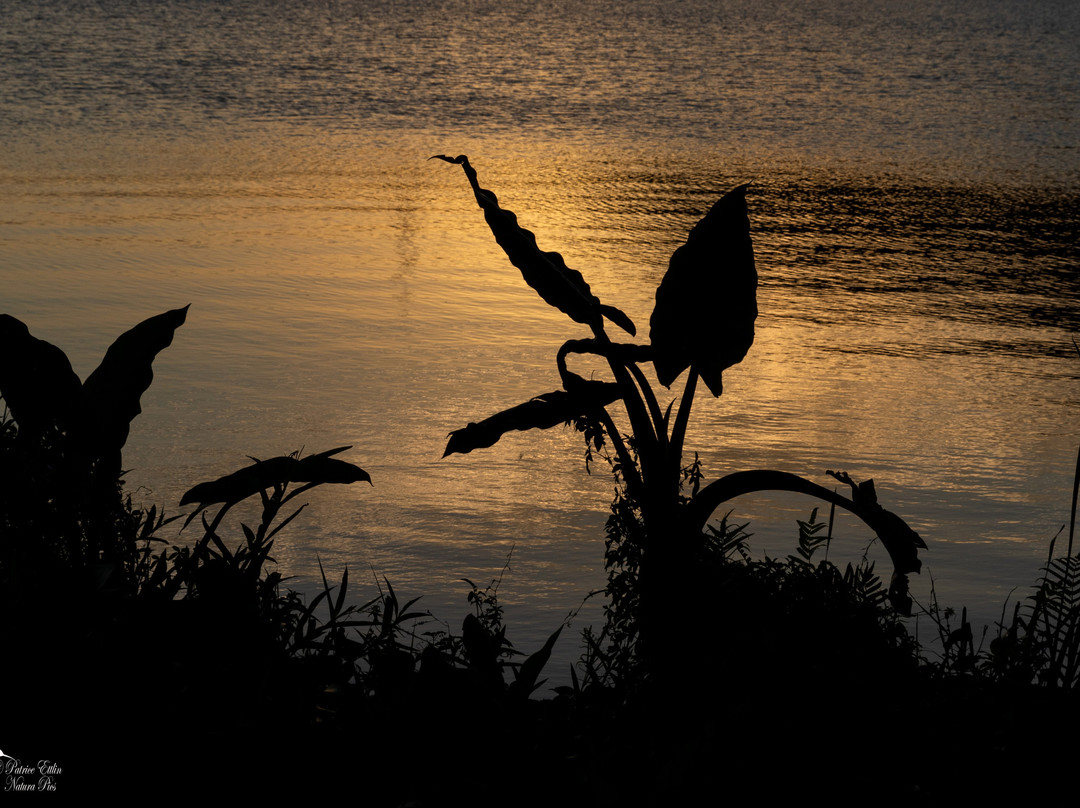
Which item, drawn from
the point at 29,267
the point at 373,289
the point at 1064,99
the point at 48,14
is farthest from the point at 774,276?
the point at 48,14

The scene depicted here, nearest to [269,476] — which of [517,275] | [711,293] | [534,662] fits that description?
[534,662]

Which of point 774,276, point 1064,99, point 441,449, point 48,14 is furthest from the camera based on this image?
point 48,14

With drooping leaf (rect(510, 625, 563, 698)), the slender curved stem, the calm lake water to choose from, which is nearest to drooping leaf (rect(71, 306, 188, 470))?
the calm lake water

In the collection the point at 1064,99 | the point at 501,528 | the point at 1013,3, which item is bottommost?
the point at 501,528

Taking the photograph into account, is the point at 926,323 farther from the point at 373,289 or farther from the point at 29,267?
the point at 29,267

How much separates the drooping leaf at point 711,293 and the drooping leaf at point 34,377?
4.60ft

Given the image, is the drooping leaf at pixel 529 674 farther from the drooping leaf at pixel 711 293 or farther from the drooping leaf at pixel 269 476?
the drooping leaf at pixel 711 293

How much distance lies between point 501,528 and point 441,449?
0.76 m

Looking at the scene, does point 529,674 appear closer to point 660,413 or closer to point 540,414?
point 540,414

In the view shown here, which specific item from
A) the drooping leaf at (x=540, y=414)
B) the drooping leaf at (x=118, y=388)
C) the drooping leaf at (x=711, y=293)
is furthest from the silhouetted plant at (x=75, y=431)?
the drooping leaf at (x=711, y=293)

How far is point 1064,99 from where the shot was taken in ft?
49.3

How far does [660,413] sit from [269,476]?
937 millimetres

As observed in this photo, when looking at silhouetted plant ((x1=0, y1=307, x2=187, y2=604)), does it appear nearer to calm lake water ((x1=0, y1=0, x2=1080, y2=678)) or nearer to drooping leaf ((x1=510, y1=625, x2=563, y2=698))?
calm lake water ((x1=0, y1=0, x2=1080, y2=678))

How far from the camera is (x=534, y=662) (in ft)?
7.41
